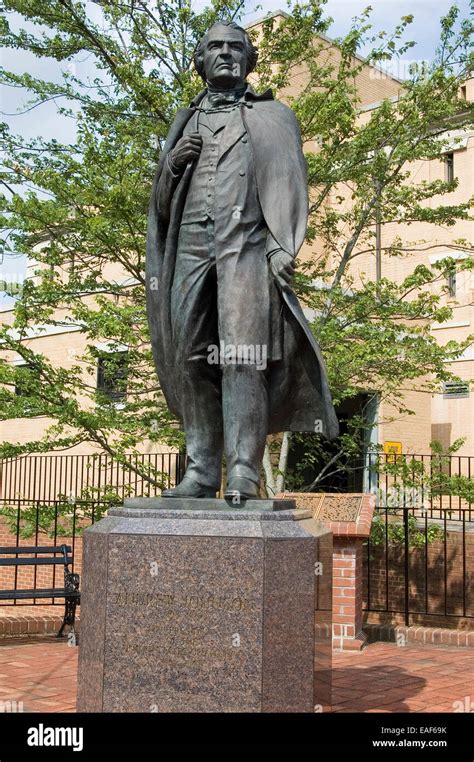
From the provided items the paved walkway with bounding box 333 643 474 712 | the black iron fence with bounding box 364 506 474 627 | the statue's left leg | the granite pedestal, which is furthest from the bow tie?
the black iron fence with bounding box 364 506 474 627

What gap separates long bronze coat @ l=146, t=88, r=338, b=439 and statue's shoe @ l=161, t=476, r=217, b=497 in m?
0.49

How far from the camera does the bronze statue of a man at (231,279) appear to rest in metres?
4.73

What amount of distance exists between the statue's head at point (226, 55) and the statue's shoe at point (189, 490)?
235cm

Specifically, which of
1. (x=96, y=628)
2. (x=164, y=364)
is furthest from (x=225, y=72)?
(x=96, y=628)

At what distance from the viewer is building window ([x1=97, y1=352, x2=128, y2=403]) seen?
10.5 meters

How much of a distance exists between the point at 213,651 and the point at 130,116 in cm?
841

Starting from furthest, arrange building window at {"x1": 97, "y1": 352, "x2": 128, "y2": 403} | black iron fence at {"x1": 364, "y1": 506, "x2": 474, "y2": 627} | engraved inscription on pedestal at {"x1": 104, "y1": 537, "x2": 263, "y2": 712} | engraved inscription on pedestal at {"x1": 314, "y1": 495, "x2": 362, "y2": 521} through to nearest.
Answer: black iron fence at {"x1": 364, "y1": 506, "x2": 474, "y2": 627}, building window at {"x1": 97, "y1": 352, "x2": 128, "y2": 403}, engraved inscription on pedestal at {"x1": 314, "y1": 495, "x2": 362, "y2": 521}, engraved inscription on pedestal at {"x1": 104, "y1": 537, "x2": 263, "y2": 712}

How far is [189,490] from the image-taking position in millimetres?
4805

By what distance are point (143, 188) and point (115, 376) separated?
7.85ft

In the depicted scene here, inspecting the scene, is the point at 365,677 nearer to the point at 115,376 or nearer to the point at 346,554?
the point at 346,554

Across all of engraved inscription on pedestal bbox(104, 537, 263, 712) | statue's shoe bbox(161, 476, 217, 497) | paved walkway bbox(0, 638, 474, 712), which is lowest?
paved walkway bbox(0, 638, 474, 712)

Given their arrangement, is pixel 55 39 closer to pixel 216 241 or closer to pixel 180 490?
pixel 216 241

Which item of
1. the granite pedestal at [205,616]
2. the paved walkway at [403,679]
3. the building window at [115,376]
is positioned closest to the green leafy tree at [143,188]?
the building window at [115,376]

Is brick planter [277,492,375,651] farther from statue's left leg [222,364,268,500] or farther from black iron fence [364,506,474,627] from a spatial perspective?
statue's left leg [222,364,268,500]
